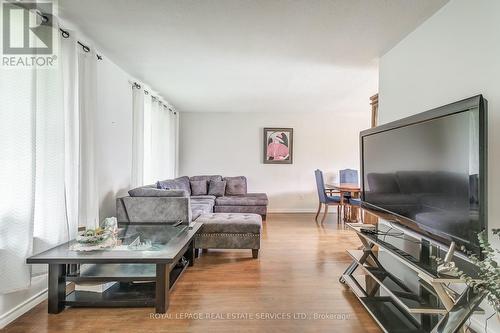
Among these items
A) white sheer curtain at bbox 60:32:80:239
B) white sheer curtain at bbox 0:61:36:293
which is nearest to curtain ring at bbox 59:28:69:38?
white sheer curtain at bbox 60:32:80:239

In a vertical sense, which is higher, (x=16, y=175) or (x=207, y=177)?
(x=16, y=175)

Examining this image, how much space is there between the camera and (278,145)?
231 inches

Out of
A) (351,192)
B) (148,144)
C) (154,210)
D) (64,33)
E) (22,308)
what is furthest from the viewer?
(351,192)

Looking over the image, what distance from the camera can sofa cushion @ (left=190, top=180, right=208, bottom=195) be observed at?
5312 millimetres

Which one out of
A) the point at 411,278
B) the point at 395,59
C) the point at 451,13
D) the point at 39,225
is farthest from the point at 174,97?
the point at 411,278

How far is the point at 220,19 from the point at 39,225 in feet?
7.19

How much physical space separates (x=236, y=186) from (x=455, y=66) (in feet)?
14.0

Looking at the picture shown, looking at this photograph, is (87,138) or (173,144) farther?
(173,144)

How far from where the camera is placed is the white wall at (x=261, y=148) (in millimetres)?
5914

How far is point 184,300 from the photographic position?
2.06 meters

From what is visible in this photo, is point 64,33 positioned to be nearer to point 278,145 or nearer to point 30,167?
point 30,167

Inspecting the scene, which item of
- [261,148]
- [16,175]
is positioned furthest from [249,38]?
[261,148]

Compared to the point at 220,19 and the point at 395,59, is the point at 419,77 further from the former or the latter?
the point at 220,19

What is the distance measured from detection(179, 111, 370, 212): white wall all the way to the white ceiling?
1.94 meters
